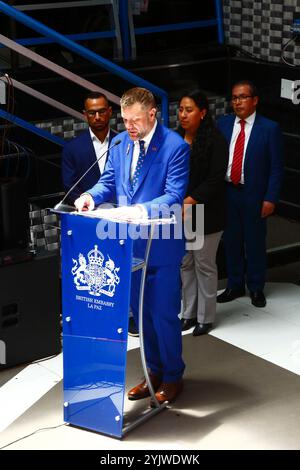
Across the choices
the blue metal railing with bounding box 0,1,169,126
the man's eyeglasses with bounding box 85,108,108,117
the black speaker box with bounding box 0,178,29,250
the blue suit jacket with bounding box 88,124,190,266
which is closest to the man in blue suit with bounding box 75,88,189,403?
the blue suit jacket with bounding box 88,124,190,266

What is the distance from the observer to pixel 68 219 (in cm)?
446

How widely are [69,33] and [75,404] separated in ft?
13.0

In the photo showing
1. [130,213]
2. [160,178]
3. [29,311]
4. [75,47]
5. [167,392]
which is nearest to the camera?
[130,213]

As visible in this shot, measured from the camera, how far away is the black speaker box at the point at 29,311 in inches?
209

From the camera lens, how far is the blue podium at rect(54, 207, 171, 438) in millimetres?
4359

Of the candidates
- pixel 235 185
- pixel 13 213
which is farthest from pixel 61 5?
pixel 13 213

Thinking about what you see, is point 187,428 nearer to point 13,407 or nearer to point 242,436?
point 242,436

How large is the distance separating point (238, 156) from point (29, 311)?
1.79 metres

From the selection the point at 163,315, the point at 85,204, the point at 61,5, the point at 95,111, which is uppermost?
the point at 61,5

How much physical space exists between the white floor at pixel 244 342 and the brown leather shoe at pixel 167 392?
57 centimetres

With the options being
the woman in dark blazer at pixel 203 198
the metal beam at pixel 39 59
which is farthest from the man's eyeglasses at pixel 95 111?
the woman in dark blazer at pixel 203 198

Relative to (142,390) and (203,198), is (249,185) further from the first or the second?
(142,390)

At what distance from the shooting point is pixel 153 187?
182 inches

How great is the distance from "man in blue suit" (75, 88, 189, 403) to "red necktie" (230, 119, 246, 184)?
5.03 ft
